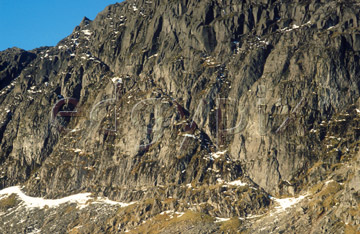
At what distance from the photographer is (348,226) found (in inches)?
7515

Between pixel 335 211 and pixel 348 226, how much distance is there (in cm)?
964

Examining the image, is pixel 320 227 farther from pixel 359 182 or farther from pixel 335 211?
pixel 359 182

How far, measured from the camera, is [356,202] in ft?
639

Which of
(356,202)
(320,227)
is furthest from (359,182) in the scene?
(320,227)

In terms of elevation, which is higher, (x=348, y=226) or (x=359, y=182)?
(x=359, y=182)

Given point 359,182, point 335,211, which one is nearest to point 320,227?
point 335,211

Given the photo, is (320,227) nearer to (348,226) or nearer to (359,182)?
(348,226)

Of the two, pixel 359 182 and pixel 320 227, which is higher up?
pixel 359 182

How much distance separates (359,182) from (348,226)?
1772 centimetres

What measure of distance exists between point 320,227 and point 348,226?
9.91m

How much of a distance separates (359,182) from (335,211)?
45.1 feet

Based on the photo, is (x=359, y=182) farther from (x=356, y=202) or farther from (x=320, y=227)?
(x=320, y=227)

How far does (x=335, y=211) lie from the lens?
200 m
